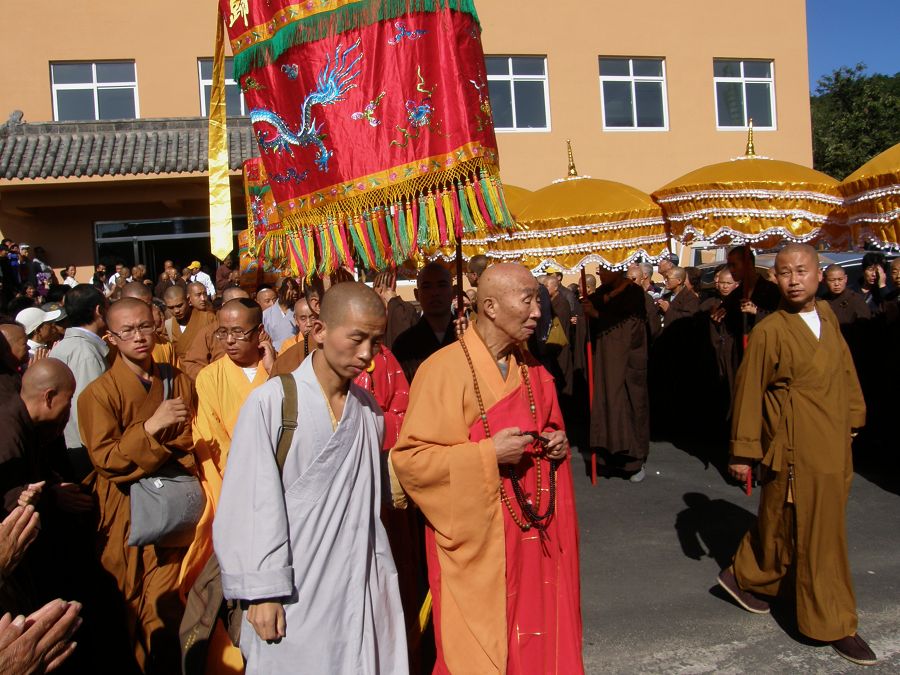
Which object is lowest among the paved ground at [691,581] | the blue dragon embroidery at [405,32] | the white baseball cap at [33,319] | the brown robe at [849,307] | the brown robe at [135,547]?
the paved ground at [691,581]

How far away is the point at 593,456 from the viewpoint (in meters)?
6.65

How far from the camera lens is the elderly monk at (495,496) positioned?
2.86m

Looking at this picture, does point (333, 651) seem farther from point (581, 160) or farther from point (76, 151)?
point (581, 160)

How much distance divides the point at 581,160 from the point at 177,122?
806cm

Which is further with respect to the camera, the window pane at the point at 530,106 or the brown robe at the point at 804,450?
the window pane at the point at 530,106

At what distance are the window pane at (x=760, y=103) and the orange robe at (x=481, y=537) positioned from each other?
1666 centimetres

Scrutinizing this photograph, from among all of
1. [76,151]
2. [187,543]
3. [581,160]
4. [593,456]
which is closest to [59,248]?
[76,151]

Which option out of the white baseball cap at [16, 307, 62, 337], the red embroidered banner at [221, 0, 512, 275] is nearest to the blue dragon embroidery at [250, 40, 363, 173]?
the red embroidered banner at [221, 0, 512, 275]

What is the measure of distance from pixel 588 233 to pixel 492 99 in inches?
444

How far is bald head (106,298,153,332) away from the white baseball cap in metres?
2.14

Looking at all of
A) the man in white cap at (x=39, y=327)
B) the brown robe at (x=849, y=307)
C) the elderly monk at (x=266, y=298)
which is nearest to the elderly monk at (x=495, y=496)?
the man in white cap at (x=39, y=327)

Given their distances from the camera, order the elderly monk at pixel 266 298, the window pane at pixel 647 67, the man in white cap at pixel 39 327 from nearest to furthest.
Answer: the man in white cap at pixel 39 327 → the elderly monk at pixel 266 298 → the window pane at pixel 647 67


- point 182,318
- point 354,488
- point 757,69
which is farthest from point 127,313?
point 757,69

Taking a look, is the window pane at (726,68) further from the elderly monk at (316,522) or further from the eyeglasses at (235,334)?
the elderly monk at (316,522)
